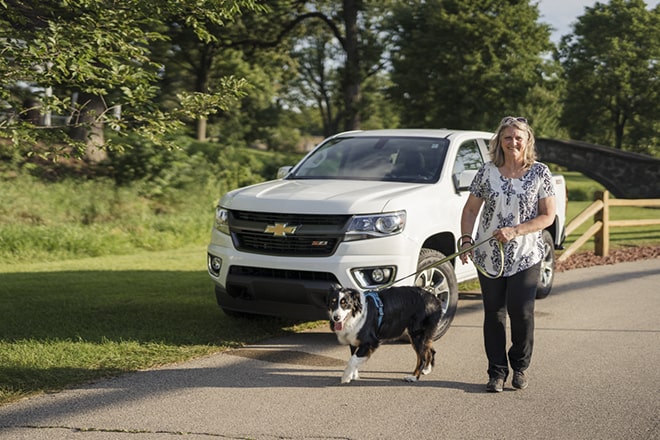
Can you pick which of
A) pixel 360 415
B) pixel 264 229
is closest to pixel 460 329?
pixel 264 229

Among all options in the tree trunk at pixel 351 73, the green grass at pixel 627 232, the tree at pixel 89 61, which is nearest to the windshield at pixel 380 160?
the tree at pixel 89 61

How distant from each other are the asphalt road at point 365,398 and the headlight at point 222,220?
1146 millimetres

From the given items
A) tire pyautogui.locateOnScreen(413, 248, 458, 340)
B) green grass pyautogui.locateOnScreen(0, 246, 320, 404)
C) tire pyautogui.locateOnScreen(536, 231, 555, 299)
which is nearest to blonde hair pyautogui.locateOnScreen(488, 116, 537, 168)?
tire pyautogui.locateOnScreen(413, 248, 458, 340)

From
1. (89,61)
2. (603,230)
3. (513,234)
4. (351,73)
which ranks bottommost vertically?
(603,230)

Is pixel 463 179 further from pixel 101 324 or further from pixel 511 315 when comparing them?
pixel 101 324

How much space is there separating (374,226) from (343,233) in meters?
0.28

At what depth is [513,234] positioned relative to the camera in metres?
5.41

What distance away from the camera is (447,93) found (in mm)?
44344

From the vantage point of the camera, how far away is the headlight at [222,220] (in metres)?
7.30

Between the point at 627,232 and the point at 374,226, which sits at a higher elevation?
the point at 374,226

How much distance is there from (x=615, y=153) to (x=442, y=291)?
2843 cm

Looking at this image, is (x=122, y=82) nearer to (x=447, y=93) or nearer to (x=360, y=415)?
(x=360, y=415)

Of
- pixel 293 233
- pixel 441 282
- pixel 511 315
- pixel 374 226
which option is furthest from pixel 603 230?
pixel 511 315

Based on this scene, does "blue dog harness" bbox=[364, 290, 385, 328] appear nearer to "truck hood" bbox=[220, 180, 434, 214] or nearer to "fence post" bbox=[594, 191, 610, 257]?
"truck hood" bbox=[220, 180, 434, 214]
